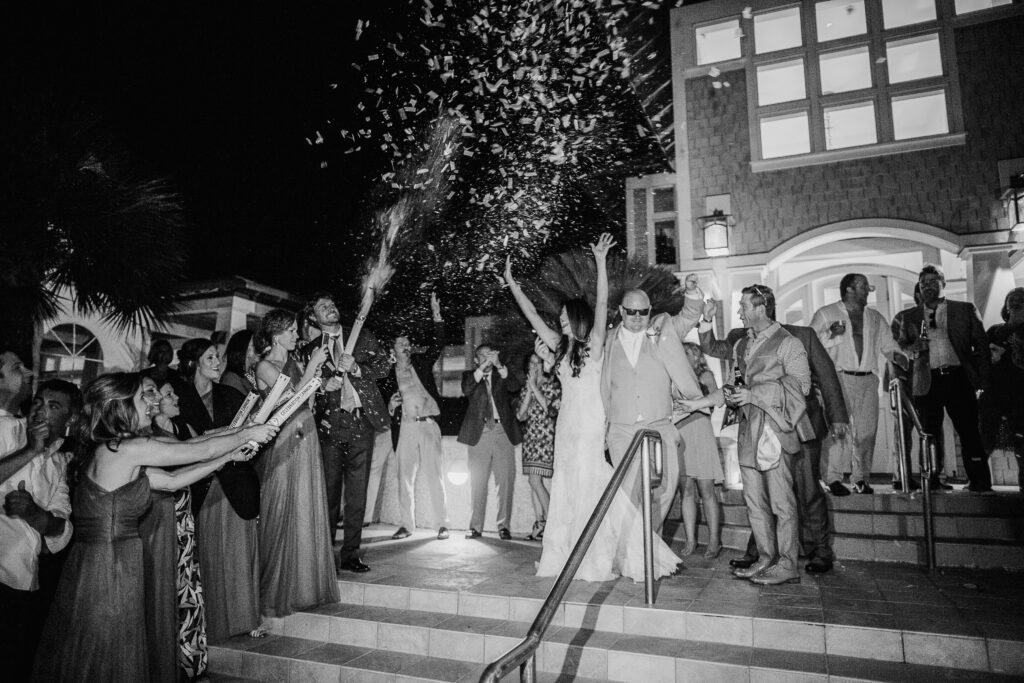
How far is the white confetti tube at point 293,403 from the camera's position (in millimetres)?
3546

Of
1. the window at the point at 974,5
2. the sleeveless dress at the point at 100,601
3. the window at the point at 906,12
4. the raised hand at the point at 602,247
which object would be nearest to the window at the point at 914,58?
the window at the point at 906,12

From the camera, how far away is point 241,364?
15.6 ft

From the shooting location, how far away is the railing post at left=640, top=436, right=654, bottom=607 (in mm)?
4057

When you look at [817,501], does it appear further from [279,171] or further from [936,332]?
[279,171]

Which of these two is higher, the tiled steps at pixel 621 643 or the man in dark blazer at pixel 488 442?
the man in dark blazer at pixel 488 442

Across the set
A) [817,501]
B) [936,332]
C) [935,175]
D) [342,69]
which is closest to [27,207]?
[342,69]

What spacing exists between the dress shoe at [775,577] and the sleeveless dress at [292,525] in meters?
3.29

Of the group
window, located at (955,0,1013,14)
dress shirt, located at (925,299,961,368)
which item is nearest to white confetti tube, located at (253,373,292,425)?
dress shirt, located at (925,299,961,368)

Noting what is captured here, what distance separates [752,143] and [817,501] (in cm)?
712

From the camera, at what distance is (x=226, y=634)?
4262 millimetres

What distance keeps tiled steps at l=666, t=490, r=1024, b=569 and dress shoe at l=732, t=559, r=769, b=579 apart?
1.29m

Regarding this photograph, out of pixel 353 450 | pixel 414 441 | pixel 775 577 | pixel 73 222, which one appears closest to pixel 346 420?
pixel 353 450

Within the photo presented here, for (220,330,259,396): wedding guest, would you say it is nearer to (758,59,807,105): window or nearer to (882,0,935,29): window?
(758,59,807,105): window

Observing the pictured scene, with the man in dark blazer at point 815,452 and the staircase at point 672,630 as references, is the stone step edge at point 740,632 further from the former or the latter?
the man in dark blazer at point 815,452
